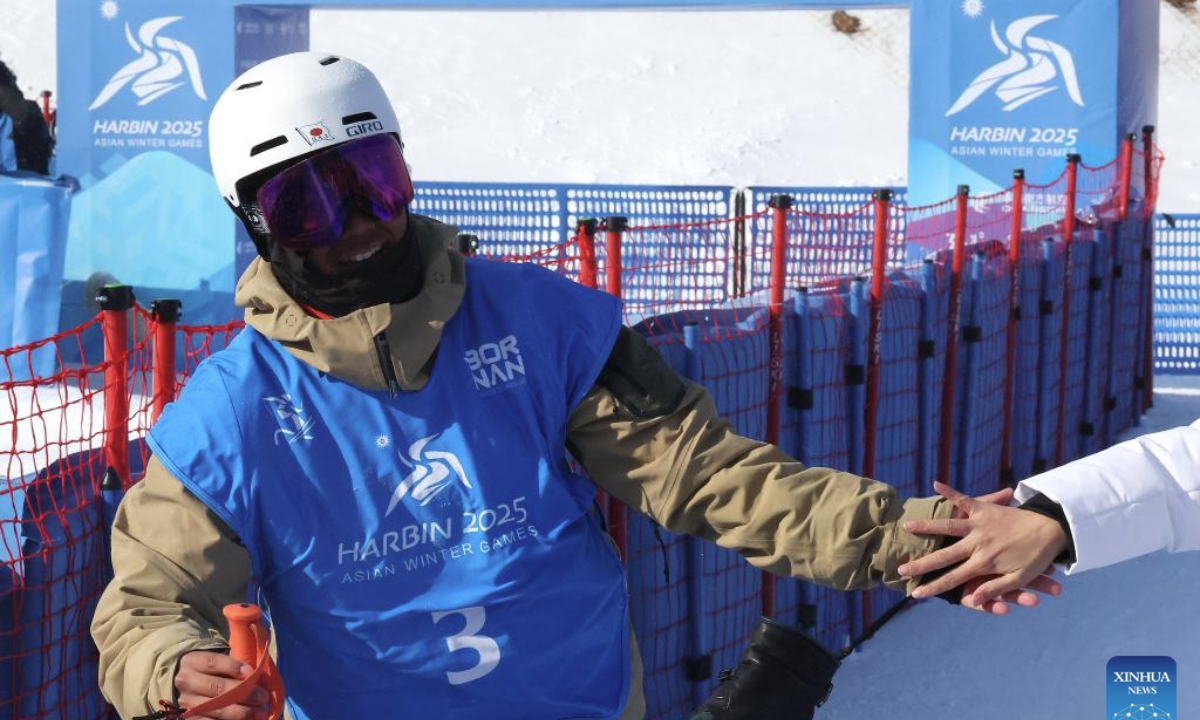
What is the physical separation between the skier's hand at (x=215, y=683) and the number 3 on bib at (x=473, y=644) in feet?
1.78

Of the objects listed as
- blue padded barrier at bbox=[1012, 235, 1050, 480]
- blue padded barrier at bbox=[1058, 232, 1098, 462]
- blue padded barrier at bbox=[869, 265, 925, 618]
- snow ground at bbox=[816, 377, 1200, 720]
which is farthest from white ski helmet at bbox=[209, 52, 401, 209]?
blue padded barrier at bbox=[1058, 232, 1098, 462]

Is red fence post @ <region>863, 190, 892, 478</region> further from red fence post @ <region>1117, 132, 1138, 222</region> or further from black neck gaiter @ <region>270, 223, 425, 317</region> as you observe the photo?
red fence post @ <region>1117, 132, 1138, 222</region>

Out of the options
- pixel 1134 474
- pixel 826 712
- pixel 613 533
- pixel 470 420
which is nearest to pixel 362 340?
pixel 470 420

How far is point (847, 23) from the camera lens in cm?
3681

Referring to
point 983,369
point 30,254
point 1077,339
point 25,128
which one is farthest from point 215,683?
point 25,128

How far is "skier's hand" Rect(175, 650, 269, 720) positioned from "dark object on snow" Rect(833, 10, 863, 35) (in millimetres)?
35510

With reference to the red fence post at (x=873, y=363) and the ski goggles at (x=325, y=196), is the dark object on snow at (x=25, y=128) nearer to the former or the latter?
the red fence post at (x=873, y=363)

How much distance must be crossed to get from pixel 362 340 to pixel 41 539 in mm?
1040

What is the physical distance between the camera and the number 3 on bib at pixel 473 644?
9.37ft

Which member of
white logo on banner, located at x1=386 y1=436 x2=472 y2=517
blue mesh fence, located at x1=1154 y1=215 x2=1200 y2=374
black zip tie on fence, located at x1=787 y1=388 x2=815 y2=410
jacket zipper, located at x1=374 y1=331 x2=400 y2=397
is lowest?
blue mesh fence, located at x1=1154 y1=215 x2=1200 y2=374

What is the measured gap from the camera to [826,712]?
19.4ft

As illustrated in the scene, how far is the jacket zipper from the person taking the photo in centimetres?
281

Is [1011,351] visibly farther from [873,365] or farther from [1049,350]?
[873,365]

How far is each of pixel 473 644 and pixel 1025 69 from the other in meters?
10.2
